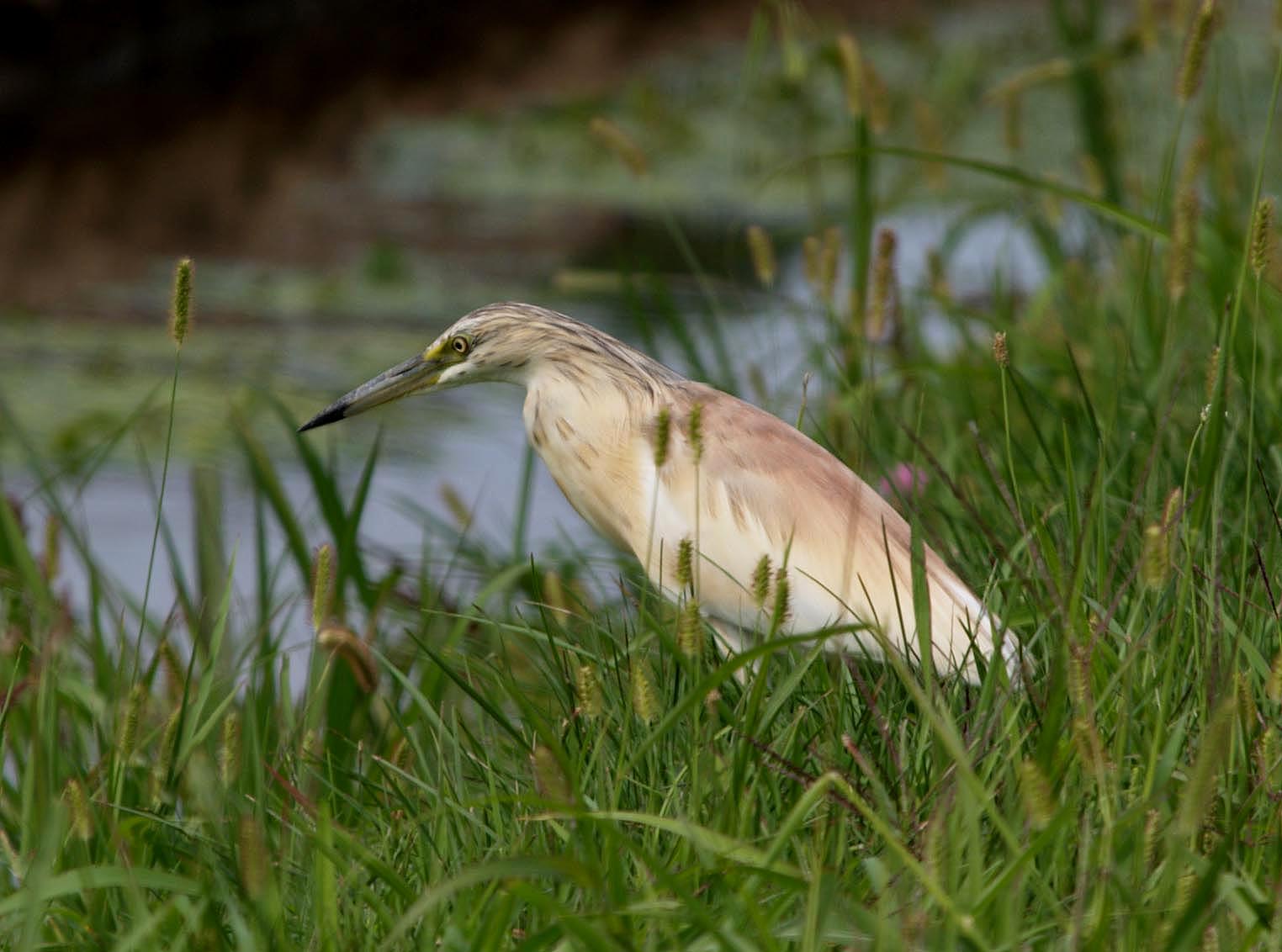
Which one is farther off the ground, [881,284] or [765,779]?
[881,284]

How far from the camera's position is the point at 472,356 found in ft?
8.48

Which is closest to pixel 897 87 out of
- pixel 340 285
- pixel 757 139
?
pixel 757 139

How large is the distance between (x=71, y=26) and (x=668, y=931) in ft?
32.7

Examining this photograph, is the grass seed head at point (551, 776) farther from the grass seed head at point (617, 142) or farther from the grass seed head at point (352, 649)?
the grass seed head at point (617, 142)

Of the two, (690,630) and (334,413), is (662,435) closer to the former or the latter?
(690,630)

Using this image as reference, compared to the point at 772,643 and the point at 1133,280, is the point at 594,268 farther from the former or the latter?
the point at 772,643

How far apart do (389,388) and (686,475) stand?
1.59ft

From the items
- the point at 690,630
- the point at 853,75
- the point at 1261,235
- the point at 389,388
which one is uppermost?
the point at 853,75

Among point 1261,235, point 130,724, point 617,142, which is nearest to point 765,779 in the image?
point 130,724

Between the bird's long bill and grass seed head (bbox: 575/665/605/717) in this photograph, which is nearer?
grass seed head (bbox: 575/665/605/717)

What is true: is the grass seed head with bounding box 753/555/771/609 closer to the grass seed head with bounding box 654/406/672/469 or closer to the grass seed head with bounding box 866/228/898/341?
the grass seed head with bounding box 654/406/672/469

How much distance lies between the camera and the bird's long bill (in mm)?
2627

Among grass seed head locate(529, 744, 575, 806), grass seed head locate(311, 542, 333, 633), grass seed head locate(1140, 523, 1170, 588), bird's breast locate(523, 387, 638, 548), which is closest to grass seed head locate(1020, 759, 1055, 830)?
grass seed head locate(1140, 523, 1170, 588)

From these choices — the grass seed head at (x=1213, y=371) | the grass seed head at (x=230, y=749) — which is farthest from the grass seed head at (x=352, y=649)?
the grass seed head at (x=1213, y=371)
